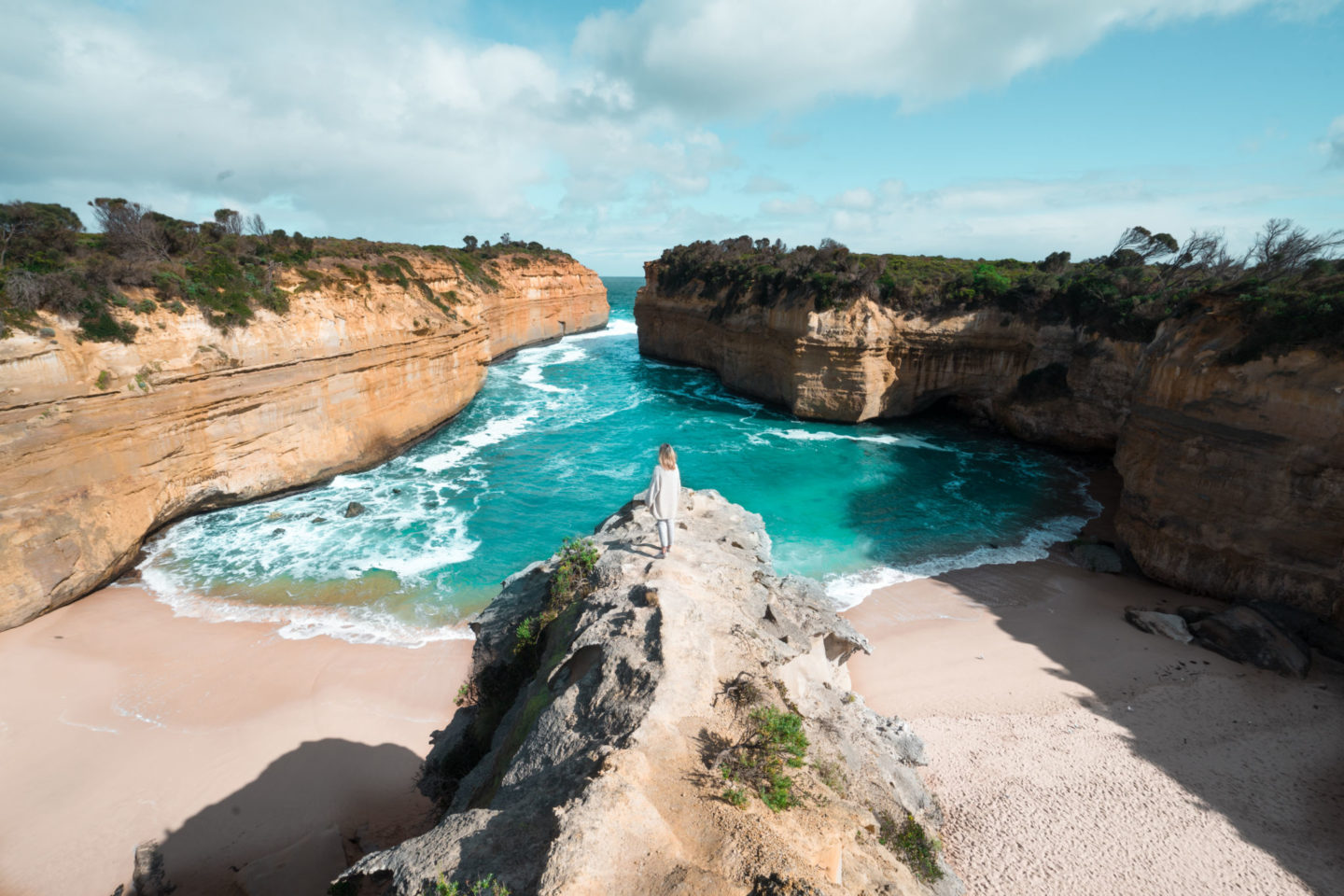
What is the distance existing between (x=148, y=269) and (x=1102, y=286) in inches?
1246

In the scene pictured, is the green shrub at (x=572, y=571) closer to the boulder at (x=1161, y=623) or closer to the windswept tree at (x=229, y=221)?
the boulder at (x=1161, y=623)

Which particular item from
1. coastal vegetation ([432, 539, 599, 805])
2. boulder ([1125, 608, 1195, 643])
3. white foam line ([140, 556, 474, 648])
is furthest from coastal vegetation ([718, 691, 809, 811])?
boulder ([1125, 608, 1195, 643])

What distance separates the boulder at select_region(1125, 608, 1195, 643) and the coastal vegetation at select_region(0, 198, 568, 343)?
2372cm

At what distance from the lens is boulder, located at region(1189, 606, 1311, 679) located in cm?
1036

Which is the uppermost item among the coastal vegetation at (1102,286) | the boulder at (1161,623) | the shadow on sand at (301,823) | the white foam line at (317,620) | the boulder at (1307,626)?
the coastal vegetation at (1102,286)

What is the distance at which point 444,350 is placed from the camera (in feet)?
81.5

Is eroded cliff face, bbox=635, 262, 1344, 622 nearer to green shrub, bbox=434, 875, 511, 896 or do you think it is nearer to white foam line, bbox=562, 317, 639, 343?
green shrub, bbox=434, 875, 511, 896

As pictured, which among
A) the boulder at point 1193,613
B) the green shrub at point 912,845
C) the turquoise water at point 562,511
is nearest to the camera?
the green shrub at point 912,845

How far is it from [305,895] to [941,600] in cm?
1273

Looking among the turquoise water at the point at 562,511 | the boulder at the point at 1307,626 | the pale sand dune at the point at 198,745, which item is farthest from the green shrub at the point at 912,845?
the boulder at the point at 1307,626

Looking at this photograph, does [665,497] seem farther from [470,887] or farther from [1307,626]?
[1307,626]

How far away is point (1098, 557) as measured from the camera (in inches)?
572

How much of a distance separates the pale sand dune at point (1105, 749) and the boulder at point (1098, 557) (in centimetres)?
127

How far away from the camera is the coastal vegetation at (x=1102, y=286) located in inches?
464
